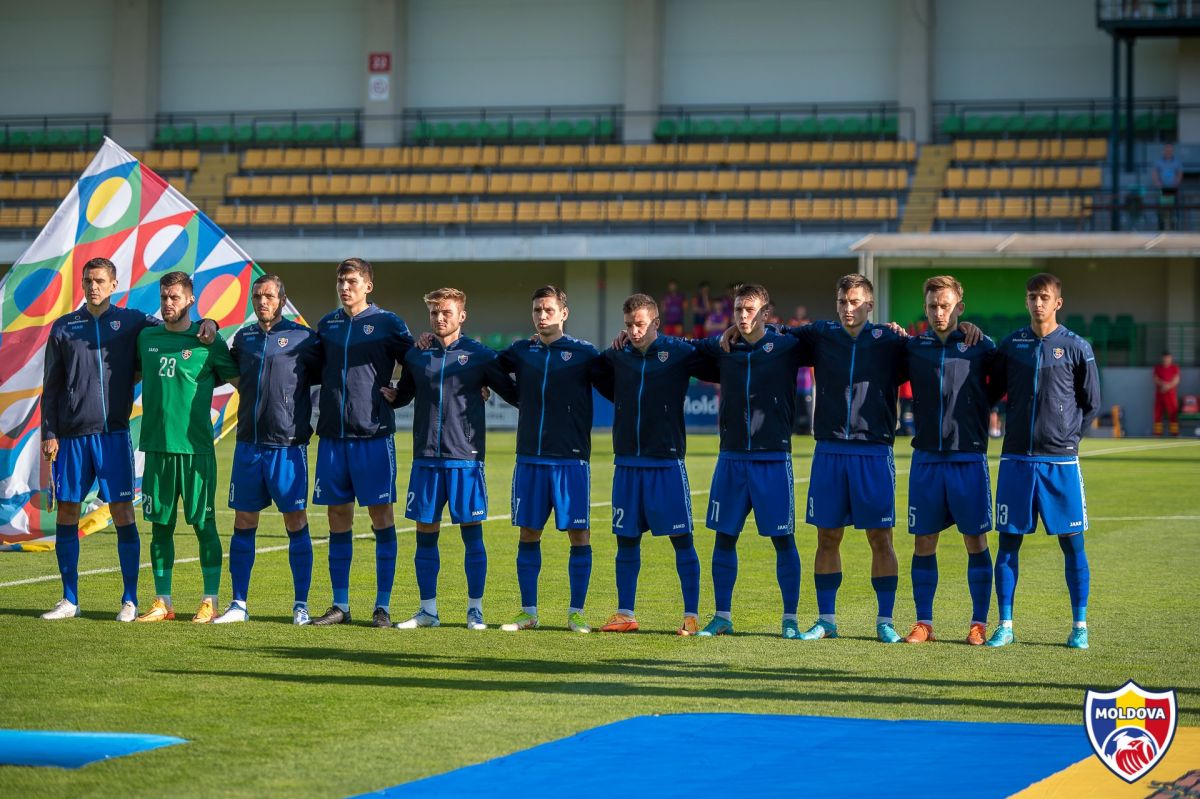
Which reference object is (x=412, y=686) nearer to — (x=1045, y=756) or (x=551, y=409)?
→ (x=551, y=409)

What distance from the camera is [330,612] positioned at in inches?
358

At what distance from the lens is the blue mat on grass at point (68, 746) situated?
5.64m

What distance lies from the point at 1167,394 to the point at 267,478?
26163 mm

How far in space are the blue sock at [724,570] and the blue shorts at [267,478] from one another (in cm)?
240

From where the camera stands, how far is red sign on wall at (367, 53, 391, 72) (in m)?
38.6

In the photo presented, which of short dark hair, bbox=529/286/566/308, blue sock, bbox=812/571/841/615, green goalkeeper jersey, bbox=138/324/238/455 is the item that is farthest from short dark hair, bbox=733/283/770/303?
green goalkeeper jersey, bbox=138/324/238/455

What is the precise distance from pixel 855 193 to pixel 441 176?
9.80 meters

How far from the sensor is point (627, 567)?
29.2 feet

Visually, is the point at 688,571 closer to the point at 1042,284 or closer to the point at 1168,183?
the point at 1042,284

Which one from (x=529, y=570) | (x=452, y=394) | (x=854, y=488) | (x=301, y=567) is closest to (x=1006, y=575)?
(x=854, y=488)

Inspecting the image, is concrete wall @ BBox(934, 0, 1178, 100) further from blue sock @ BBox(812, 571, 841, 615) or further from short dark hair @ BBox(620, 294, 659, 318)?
blue sock @ BBox(812, 571, 841, 615)

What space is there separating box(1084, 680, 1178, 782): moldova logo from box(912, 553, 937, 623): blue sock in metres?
3.10

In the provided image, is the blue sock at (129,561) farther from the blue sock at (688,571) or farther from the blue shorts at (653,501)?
the blue sock at (688,571)

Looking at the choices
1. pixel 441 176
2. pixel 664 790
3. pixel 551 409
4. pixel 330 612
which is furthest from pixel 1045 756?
pixel 441 176
